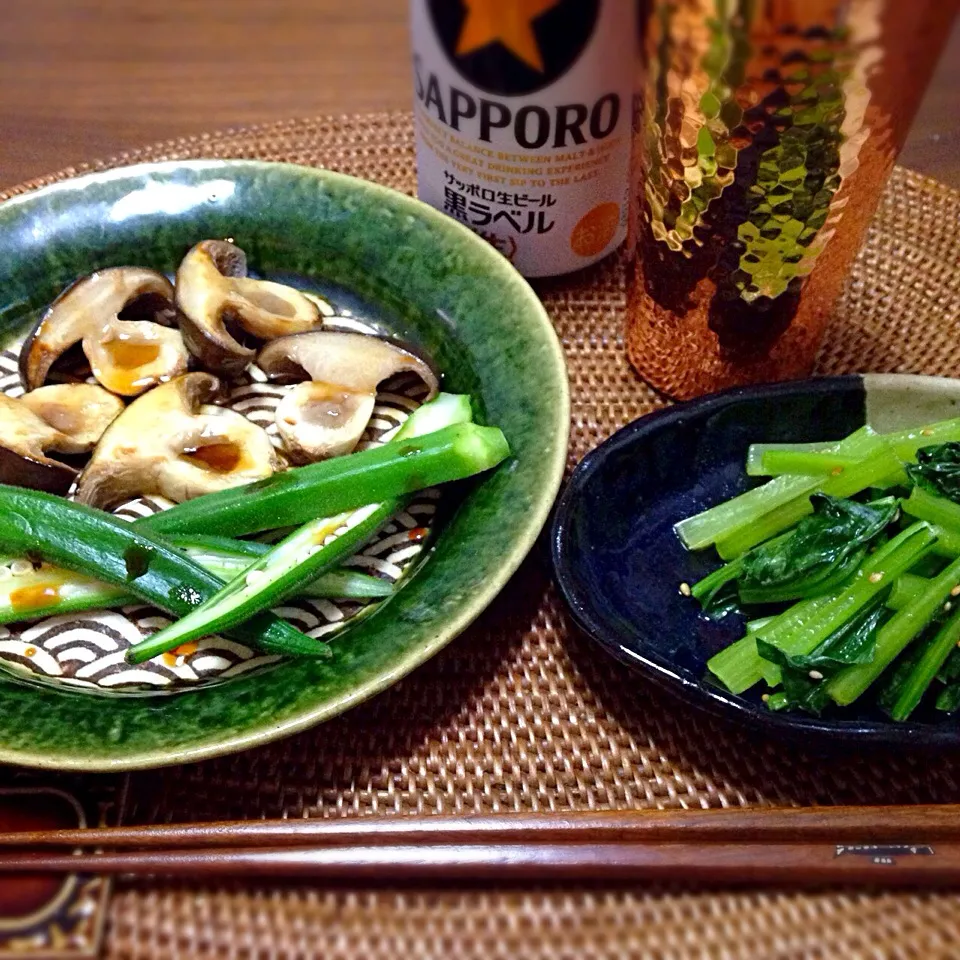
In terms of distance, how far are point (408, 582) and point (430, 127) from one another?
0.56 meters

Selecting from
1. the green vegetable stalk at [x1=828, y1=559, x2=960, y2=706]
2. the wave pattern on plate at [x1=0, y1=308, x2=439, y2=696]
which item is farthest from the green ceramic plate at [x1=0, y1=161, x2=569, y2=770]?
the green vegetable stalk at [x1=828, y1=559, x2=960, y2=706]

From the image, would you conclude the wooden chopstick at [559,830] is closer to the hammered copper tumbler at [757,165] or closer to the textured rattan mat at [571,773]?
the textured rattan mat at [571,773]

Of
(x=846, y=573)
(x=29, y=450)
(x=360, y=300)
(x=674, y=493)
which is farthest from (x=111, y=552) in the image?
(x=846, y=573)

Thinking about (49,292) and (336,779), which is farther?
(49,292)

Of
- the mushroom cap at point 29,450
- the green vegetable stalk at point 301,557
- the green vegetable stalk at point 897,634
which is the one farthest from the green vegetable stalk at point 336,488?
the green vegetable stalk at point 897,634

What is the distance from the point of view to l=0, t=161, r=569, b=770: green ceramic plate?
30.9 inches

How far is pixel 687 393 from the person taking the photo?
1153mm

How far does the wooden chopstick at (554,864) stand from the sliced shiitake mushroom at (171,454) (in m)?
0.41

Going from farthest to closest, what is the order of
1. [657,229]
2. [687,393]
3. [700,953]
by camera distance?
[687,393] → [657,229] → [700,953]

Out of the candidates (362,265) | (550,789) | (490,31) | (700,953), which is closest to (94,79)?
(362,265)

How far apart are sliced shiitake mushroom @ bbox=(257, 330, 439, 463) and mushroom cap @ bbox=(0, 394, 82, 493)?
0.25 meters

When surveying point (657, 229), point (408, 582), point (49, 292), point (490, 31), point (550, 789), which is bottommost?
point (550, 789)

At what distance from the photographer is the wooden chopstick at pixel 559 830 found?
73 cm

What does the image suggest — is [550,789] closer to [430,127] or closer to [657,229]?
[657,229]
